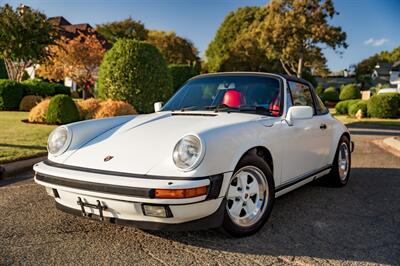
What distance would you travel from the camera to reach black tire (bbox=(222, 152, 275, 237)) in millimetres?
3035

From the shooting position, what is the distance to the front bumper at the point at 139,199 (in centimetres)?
265

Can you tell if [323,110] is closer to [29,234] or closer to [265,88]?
[265,88]

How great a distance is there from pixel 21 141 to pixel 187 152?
5.80 meters

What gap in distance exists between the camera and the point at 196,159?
2738 mm

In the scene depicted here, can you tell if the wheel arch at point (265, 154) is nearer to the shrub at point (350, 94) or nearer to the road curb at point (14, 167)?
the road curb at point (14, 167)

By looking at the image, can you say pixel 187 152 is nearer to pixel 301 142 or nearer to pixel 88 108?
pixel 301 142

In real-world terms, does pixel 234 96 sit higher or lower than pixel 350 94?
higher

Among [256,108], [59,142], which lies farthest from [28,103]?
[256,108]

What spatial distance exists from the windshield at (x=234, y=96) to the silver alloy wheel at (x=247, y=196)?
0.77m

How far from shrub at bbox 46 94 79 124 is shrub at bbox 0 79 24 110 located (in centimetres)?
690

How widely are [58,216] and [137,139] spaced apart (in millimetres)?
1160

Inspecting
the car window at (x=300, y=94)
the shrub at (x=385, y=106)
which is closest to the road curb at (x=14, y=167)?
the car window at (x=300, y=94)

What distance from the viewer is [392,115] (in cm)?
1830

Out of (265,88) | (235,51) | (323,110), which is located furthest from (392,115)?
(235,51)
